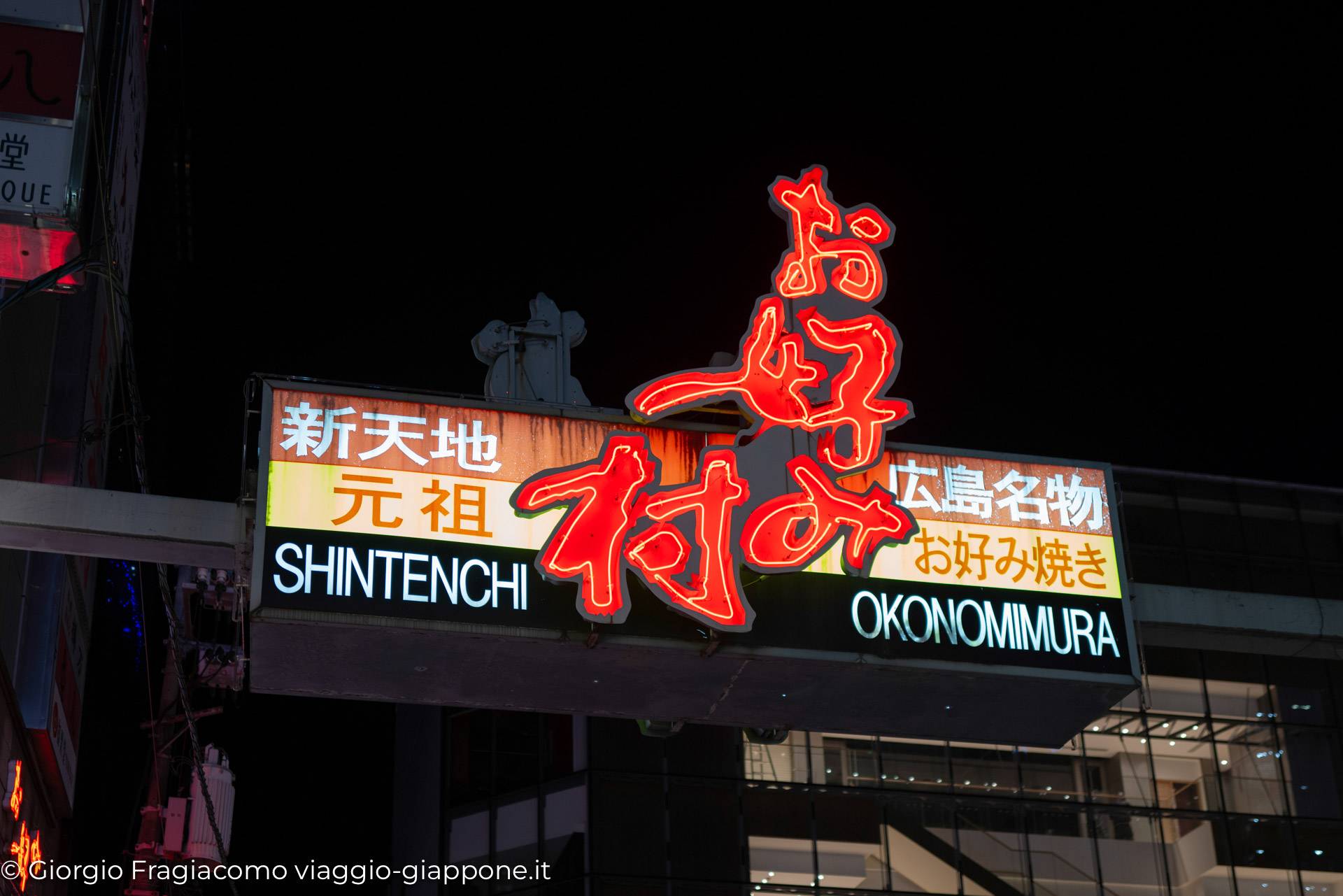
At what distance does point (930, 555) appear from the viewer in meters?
12.0

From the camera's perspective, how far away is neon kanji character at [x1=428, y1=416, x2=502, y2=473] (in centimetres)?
1159

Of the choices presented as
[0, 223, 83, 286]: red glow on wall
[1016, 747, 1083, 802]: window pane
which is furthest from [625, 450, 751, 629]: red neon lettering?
[1016, 747, 1083, 802]: window pane

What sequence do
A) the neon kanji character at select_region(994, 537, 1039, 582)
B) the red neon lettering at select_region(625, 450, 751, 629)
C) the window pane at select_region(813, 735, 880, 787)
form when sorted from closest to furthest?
1. the red neon lettering at select_region(625, 450, 751, 629)
2. the neon kanji character at select_region(994, 537, 1039, 582)
3. the window pane at select_region(813, 735, 880, 787)

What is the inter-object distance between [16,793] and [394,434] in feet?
24.3

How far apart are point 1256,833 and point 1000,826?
16.6 feet

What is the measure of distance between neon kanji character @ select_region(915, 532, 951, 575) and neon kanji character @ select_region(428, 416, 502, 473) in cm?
328

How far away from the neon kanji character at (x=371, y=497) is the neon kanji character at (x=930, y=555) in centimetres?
394

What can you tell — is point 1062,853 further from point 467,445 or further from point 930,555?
point 467,445

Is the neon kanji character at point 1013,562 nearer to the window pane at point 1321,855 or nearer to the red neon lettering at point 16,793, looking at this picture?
the red neon lettering at point 16,793

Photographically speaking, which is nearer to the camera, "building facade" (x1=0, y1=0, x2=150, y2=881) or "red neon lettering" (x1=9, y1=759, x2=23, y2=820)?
"building facade" (x1=0, y1=0, x2=150, y2=881)

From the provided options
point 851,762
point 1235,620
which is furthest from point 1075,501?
point 851,762

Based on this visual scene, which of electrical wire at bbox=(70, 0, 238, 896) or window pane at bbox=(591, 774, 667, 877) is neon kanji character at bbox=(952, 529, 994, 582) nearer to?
electrical wire at bbox=(70, 0, 238, 896)

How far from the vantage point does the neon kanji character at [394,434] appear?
11.5 m

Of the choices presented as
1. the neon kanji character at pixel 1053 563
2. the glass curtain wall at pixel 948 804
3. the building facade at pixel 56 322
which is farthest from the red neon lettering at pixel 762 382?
the glass curtain wall at pixel 948 804
